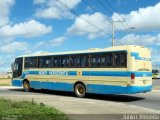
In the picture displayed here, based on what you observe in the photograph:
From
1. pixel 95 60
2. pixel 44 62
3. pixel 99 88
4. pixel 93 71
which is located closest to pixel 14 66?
pixel 44 62

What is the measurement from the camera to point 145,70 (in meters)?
20.2

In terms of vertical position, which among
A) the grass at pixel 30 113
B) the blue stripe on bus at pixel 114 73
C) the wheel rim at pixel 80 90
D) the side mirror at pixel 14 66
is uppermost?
the side mirror at pixel 14 66

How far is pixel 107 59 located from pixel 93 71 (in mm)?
1367

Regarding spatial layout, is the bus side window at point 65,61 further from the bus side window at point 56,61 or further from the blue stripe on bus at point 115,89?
the blue stripe on bus at point 115,89

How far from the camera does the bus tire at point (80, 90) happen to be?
22.1 m

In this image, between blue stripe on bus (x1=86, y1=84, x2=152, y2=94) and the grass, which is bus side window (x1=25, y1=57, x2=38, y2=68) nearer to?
blue stripe on bus (x1=86, y1=84, x2=152, y2=94)

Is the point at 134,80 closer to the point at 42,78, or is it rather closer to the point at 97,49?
the point at 97,49

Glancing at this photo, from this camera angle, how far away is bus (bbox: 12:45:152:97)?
1938 cm

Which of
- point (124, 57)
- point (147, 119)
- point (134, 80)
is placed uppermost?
point (124, 57)

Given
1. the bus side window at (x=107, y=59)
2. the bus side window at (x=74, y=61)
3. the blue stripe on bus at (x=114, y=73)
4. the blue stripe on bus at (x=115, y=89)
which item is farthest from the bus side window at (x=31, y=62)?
the bus side window at (x=107, y=59)

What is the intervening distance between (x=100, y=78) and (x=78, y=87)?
220 cm

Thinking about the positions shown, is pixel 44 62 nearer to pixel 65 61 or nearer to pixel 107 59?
pixel 65 61

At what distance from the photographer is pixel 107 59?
20484 millimetres

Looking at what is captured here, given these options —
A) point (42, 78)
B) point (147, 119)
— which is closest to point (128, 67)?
point (147, 119)
